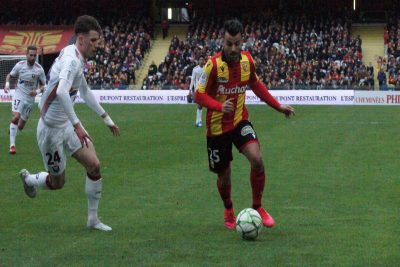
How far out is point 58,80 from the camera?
9.20 m

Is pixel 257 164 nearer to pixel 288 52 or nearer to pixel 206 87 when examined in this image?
pixel 206 87

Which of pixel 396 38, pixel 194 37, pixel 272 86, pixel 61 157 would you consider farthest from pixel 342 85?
pixel 61 157

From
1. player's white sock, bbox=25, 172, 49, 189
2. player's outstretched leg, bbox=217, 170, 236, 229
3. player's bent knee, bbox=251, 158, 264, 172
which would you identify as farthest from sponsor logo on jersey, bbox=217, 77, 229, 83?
player's white sock, bbox=25, 172, 49, 189

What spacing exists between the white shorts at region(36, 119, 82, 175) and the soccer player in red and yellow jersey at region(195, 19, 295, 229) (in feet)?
4.60

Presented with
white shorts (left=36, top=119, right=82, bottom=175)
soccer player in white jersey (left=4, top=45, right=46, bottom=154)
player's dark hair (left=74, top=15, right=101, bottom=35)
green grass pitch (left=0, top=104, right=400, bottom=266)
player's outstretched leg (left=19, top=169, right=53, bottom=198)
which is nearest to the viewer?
green grass pitch (left=0, top=104, right=400, bottom=266)

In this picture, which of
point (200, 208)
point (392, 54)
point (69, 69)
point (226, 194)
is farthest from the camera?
point (392, 54)

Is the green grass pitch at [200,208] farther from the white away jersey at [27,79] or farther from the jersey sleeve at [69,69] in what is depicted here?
the jersey sleeve at [69,69]

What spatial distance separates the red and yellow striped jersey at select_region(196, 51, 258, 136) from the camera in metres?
9.45

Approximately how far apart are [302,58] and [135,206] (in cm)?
3750

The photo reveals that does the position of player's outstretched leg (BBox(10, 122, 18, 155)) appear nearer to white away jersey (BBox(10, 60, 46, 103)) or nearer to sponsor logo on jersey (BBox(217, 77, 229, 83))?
white away jersey (BBox(10, 60, 46, 103))

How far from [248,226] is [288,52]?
4051 centimetres

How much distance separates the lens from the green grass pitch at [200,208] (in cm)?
812

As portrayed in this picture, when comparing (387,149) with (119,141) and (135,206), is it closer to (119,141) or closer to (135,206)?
(119,141)

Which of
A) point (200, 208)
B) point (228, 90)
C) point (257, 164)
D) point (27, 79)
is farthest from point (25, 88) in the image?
point (257, 164)
